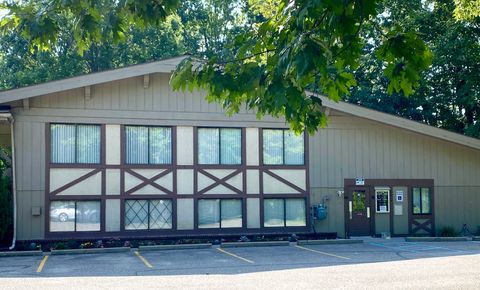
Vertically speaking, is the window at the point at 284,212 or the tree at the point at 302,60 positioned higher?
the tree at the point at 302,60

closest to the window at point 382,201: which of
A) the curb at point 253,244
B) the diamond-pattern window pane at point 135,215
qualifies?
the curb at point 253,244

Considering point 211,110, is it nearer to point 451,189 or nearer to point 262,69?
point 451,189

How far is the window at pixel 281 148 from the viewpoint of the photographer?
72.6ft

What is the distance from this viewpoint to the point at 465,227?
2412cm

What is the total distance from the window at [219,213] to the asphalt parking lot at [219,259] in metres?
2.06

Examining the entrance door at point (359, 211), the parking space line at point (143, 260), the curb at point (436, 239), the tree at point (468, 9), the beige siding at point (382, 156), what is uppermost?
the tree at point (468, 9)

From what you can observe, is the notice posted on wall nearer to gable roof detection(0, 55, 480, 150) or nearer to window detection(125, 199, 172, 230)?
gable roof detection(0, 55, 480, 150)

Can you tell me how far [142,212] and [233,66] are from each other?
15132mm

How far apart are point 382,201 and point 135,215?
9411 mm

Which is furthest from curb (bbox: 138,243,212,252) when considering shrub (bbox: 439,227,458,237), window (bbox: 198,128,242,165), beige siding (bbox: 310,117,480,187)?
shrub (bbox: 439,227,458,237)

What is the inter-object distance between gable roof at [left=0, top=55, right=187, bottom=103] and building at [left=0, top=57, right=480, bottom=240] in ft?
0.11

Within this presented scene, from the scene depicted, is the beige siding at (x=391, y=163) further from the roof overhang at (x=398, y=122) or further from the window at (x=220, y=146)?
the window at (x=220, y=146)

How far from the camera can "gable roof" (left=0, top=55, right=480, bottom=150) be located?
61.8 ft

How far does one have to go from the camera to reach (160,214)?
20.8m
